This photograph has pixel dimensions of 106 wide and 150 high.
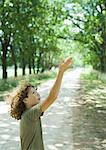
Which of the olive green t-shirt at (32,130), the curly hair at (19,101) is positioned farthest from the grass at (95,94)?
the olive green t-shirt at (32,130)

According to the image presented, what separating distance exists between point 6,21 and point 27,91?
106ft

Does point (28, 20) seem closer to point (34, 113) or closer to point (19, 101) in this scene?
point (19, 101)

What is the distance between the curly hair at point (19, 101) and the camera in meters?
3.84

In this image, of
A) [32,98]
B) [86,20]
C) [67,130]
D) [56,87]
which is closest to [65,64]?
[56,87]

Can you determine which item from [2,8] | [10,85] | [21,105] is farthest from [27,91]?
[10,85]

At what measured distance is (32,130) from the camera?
374 cm

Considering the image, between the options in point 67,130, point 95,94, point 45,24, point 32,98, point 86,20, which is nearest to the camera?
point 32,98

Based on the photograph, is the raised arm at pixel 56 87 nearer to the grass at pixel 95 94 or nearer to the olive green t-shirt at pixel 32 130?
the olive green t-shirt at pixel 32 130

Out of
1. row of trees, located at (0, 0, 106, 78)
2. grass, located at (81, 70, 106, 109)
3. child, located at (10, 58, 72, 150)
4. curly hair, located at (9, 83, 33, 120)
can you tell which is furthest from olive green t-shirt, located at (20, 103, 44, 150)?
row of trees, located at (0, 0, 106, 78)

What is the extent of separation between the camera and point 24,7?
32.1m

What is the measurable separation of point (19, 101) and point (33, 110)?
17cm

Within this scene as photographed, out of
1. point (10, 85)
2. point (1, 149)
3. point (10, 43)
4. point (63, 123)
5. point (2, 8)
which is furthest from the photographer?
point (10, 43)

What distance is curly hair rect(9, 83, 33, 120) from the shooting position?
3842mm

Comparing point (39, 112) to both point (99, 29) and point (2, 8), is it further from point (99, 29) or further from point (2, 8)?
point (99, 29)
